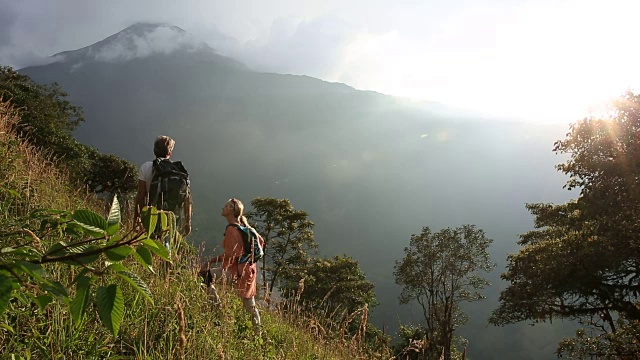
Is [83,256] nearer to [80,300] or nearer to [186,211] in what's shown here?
[80,300]

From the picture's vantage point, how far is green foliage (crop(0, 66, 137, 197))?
1759 centimetres

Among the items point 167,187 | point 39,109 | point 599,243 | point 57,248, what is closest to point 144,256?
point 57,248

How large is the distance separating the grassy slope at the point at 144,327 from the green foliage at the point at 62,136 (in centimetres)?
1364

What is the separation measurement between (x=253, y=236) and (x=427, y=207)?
665 feet

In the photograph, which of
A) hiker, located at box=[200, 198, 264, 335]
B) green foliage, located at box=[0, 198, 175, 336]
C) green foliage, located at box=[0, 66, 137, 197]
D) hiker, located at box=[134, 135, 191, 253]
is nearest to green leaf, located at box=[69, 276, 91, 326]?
green foliage, located at box=[0, 198, 175, 336]

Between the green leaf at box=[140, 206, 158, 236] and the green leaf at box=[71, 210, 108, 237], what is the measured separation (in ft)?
0.25

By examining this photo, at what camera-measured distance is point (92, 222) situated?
74 centimetres

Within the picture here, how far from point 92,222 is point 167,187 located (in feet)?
11.1

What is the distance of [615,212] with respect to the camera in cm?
1095

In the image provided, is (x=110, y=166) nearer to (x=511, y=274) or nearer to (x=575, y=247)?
(x=511, y=274)

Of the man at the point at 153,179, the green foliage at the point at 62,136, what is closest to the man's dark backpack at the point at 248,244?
the man at the point at 153,179

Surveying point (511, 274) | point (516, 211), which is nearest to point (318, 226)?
point (516, 211)

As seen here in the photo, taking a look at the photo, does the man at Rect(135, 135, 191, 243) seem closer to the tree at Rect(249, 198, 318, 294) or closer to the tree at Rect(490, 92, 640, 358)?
the tree at Rect(490, 92, 640, 358)

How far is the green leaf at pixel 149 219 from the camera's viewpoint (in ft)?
2.58
